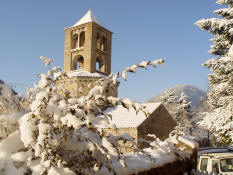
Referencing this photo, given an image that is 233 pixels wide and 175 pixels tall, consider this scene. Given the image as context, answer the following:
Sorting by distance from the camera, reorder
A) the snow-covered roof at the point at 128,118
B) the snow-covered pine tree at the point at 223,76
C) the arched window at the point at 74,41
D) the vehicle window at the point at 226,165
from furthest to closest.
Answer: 1. the arched window at the point at 74,41
2. the snow-covered roof at the point at 128,118
3. the snow-covered pine tree at the point at 223,76
4. the vehicle window at the point at 226,165

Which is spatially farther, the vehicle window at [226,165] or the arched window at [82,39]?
the arched window at [82,39]

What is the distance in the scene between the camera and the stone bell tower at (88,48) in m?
29.2

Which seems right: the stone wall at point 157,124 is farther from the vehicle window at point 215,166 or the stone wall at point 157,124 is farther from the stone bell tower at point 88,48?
the vehicle window at point 215,166

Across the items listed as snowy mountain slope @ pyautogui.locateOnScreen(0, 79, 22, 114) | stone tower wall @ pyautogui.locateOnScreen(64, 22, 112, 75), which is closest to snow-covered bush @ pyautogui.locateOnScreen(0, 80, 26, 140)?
Result: snowy mountain slope @ pyautogui.locateOnScreen(0, 79, 22, 114)

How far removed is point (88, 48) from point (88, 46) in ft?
Answer: 0.78

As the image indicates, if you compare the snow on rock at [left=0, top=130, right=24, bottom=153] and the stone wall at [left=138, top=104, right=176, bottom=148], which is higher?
the snow on rock at [left=0, top=130, right=24, bottom=153]

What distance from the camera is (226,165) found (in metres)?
8.51

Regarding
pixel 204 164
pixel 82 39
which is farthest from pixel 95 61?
pixel 204 164

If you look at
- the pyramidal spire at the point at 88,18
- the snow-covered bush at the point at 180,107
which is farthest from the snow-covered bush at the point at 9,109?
the snow-covered bush at the point at 180,107

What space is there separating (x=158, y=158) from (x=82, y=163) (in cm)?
195

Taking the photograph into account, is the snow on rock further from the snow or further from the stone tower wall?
the stone tower wall

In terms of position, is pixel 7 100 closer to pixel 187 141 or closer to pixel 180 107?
pixel 187 141

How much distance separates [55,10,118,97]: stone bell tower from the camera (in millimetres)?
29156

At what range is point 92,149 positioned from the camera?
8.96 feet
